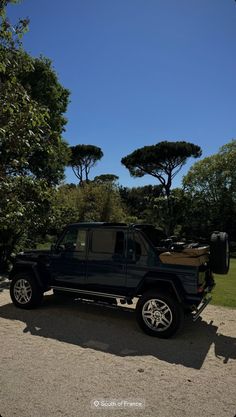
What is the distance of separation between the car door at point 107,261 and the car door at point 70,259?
0.18 meters

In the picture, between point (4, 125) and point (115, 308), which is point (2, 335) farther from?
point (4, 125)

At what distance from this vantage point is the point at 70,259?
7195 millimetres

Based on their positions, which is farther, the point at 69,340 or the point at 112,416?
the point at 69,340

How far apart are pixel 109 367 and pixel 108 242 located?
2632mm

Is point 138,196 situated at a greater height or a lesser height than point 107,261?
greater

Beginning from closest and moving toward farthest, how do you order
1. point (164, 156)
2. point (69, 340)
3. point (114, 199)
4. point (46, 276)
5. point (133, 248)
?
point (69, 340) → point (133, 248) → point (46, 276) → point (114, 199) → point (164, 156)

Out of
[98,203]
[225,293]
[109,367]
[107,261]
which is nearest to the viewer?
[109,367]

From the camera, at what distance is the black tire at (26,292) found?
7.34 m

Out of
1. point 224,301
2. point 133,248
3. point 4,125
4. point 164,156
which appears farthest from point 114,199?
point 4,125

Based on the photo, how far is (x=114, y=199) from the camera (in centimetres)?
3006

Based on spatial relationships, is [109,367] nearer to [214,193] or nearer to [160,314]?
[160,314]

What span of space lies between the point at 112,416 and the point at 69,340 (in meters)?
2.34

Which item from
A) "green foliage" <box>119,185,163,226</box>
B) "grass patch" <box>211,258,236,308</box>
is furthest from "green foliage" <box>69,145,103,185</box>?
"grass patch" <box>211,258,236,308</box>

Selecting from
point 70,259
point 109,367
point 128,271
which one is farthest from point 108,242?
point 109,367
